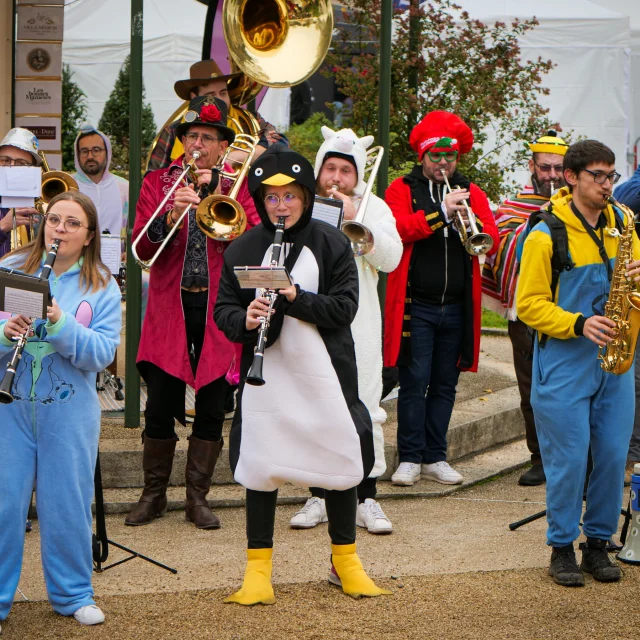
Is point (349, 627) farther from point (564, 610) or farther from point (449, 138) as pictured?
point (449, 138)

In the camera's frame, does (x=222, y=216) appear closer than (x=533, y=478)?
Yes

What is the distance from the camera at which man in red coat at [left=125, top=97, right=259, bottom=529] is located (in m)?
5.85

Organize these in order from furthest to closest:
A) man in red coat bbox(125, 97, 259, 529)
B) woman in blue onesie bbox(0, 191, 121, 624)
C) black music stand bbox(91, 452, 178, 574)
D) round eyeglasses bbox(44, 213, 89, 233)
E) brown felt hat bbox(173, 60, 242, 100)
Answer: brown felt hat bbox(173, 60, 242, 100)
man in red coat bbox(125, 97, 259, 529)
black music stand bbox(91, 452, 178, 574)
round eyeglasses bbox(44, 213, 89, 233)
woman in blue onesie bbox(0, 191, 121, 624)

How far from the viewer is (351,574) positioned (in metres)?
4.84

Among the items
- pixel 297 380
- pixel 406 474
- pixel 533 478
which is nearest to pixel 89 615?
pixel 297 380

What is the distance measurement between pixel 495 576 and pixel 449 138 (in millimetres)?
2491

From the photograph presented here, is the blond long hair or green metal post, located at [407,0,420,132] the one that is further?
green metal post, located at [407,0,420,132]

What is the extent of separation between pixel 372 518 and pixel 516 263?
1877 mm

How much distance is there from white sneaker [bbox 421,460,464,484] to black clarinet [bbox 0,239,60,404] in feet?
9.94

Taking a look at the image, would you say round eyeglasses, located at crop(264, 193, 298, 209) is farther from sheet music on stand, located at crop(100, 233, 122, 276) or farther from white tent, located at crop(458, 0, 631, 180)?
white tent, located at crop(458, 0, 631, 180)

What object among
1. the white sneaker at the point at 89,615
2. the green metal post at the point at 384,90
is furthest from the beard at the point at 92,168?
the white sneaker at the point at 89,615

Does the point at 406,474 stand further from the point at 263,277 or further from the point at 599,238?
the point at 263,277

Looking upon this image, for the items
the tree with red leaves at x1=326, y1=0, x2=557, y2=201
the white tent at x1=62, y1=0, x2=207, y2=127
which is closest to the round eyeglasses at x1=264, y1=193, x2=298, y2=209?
the tree with red leaves at x1=326, y1=0, x2=557, y2=201

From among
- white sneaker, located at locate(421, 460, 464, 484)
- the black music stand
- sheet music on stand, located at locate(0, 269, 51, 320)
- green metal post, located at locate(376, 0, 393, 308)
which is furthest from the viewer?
green metal post, located at locate(376, 0, 393, 308)
